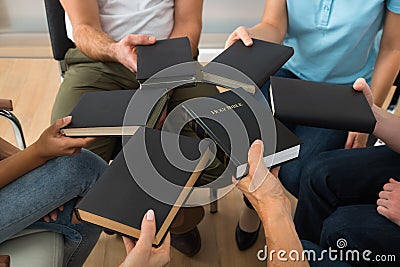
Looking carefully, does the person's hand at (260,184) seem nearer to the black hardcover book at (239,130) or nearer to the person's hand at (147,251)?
the black hardcover book at (239,130)

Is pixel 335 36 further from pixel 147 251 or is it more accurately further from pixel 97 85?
pixel 147 251

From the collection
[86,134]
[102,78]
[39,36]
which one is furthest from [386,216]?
[39,36]

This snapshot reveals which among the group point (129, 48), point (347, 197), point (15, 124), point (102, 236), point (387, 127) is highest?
point (129, 48)

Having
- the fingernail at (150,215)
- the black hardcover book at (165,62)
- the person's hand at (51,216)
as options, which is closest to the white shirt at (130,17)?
the black hardcover book at (165,62)

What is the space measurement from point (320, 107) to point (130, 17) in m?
0.73

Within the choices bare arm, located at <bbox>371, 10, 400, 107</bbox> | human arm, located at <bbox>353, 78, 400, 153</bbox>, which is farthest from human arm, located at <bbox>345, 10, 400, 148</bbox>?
human arm, located at <bbox>353, 78, 400, 153</bbox>

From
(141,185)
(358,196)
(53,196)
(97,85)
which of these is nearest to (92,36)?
(97,85)

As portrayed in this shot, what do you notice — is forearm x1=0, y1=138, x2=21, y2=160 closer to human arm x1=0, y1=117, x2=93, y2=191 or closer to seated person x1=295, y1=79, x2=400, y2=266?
human arm x1=0, y1=117, x2=93, y2=191

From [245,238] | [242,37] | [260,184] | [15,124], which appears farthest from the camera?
[245,238]

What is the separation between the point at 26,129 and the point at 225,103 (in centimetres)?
125

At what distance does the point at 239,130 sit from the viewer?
3.27 feet

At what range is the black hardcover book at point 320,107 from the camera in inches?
40.1

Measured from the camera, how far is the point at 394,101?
63.6 inches

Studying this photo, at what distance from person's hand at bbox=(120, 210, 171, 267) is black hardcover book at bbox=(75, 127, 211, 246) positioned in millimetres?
19
